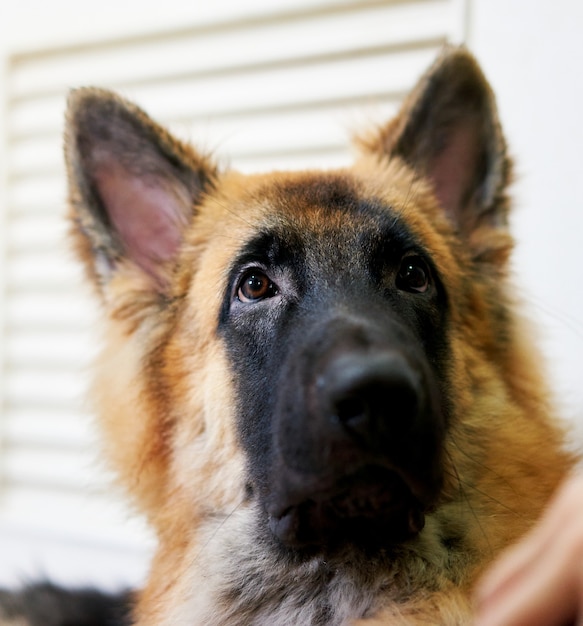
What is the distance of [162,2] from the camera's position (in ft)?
8.65

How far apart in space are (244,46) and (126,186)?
1.15m

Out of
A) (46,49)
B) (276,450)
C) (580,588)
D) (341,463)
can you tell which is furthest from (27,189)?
(580,588)

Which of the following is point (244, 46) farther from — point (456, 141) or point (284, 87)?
point (456, 141)

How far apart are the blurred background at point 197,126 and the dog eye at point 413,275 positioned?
0.55 metres

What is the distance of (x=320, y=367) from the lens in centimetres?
106

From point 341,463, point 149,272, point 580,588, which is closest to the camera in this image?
point 580,588

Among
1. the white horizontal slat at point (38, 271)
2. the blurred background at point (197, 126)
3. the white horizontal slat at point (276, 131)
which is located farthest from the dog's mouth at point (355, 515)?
the white horizontal slat at point (38, 271)

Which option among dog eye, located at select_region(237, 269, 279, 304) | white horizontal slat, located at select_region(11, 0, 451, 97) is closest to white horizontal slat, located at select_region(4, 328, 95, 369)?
white horizontal slat, located at select_region(11, 0, 451, 97)

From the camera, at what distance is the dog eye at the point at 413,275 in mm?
1442

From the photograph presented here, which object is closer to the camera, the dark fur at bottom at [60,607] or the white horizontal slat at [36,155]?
the dark fur at bottom at [60,607]

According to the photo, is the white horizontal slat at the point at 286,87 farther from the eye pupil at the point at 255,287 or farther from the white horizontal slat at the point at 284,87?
the eye pupil at the point at 255,287

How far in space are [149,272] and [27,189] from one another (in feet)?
5.47

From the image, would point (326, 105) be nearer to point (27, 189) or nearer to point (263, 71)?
point (263, 71)

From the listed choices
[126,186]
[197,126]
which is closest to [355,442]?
[126,186]
